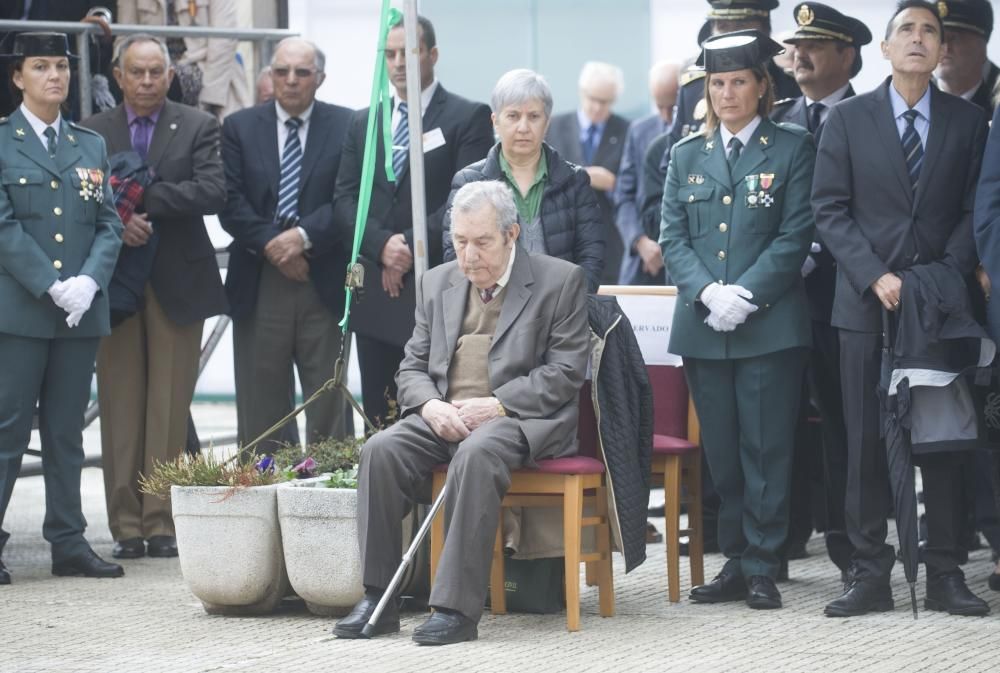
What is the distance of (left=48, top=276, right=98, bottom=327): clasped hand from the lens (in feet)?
22.5

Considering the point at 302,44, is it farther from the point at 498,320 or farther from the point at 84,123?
the point at 498,320

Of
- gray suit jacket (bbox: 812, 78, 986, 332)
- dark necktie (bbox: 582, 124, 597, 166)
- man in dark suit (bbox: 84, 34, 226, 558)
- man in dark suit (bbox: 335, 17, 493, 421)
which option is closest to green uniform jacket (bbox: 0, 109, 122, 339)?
man in dark suit (bbox: 84, 34, 226, 558)

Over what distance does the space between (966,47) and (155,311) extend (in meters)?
3.39

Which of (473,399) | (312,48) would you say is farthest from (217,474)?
(312,48)

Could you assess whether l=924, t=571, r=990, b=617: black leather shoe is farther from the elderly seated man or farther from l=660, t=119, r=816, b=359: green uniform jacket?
the elderly seated man

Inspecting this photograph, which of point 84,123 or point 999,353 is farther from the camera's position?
point 84,123

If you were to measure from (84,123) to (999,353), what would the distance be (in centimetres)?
382

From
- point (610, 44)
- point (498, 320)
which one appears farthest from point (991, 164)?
point (610, 44)

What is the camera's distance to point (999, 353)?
6016 mm

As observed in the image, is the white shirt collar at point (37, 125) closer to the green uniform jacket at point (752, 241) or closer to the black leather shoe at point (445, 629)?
the green uniform jacket at point (752, 241)

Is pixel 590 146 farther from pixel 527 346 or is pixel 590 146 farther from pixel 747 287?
pixel 527 346

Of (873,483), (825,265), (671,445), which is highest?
(825,265)

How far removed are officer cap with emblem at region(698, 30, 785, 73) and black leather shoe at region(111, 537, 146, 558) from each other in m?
3.01

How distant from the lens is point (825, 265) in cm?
676
